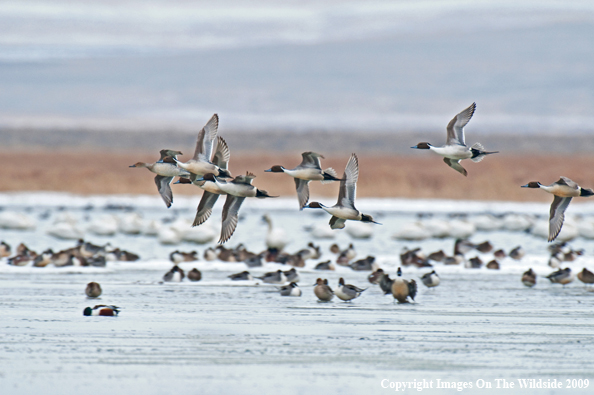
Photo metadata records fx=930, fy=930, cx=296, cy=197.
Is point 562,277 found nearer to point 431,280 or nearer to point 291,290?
Result: point 431,280

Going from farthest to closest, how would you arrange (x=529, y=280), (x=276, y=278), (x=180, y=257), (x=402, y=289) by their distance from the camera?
(x=180, y=257) < (x=276, y=278) < (x=529, y=280) < (x=402, y=289)

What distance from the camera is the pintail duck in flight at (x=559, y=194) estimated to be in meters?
9.78

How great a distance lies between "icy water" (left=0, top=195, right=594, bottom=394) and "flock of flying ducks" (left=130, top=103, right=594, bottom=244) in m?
1.23

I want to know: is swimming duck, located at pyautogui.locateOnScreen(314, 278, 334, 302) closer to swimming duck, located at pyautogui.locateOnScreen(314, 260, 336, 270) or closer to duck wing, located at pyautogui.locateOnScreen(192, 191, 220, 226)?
duck wing, located at pyautogui.locateOnScreen(192, 191, 220, 226)

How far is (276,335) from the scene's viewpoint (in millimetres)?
10109

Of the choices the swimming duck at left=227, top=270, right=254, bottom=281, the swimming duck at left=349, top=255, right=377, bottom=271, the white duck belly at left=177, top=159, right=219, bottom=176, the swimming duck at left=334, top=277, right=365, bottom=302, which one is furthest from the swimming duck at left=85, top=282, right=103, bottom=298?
the swimming duck at left=349, top=255, right=377, bottom=271

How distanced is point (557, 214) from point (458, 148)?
1.38m

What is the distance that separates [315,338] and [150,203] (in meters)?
26.2

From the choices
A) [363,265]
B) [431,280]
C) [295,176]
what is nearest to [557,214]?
[295,176]

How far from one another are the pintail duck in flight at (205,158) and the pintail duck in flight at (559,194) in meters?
3.43

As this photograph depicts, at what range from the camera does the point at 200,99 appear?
13562 cm

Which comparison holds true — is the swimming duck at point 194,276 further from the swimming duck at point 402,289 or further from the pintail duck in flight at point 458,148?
the pintail duck in flight at point 458,148

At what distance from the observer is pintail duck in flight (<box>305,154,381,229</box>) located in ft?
34.6

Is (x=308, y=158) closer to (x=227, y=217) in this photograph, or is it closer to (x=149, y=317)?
(x=227, y=217)
